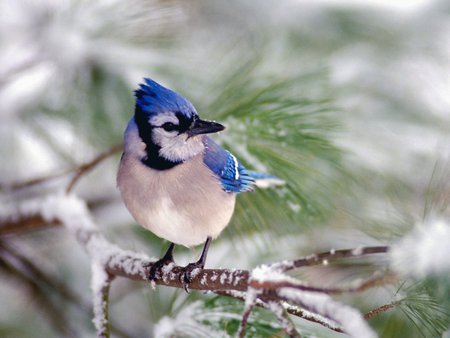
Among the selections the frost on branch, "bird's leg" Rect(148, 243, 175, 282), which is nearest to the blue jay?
"bird's leg" Rect(148, 243, 175, 282)

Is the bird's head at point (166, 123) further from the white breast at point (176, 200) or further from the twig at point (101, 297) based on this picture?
the twig at point (101, 297)

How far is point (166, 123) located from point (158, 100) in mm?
36

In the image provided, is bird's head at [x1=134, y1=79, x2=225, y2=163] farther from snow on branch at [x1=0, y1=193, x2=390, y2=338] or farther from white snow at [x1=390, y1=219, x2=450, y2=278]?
white snow at [x1=390, y1=219, x2=450, y2=278]

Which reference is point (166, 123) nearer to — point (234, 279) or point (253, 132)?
point (253, 132)

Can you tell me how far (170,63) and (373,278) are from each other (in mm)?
742

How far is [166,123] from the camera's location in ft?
2.35

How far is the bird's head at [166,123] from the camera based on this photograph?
683 mm

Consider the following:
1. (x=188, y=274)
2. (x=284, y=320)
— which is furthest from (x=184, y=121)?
(x=284, y=320)

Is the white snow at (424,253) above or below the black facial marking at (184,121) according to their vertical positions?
below

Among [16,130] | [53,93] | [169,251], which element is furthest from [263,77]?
[16,130]

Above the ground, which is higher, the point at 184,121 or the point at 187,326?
the point at 184,121

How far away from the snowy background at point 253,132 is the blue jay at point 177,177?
0.17 feet

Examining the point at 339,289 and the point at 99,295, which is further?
the point at 99,295

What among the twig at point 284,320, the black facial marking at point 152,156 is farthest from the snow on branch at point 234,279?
the black facial marking at point 152,156
